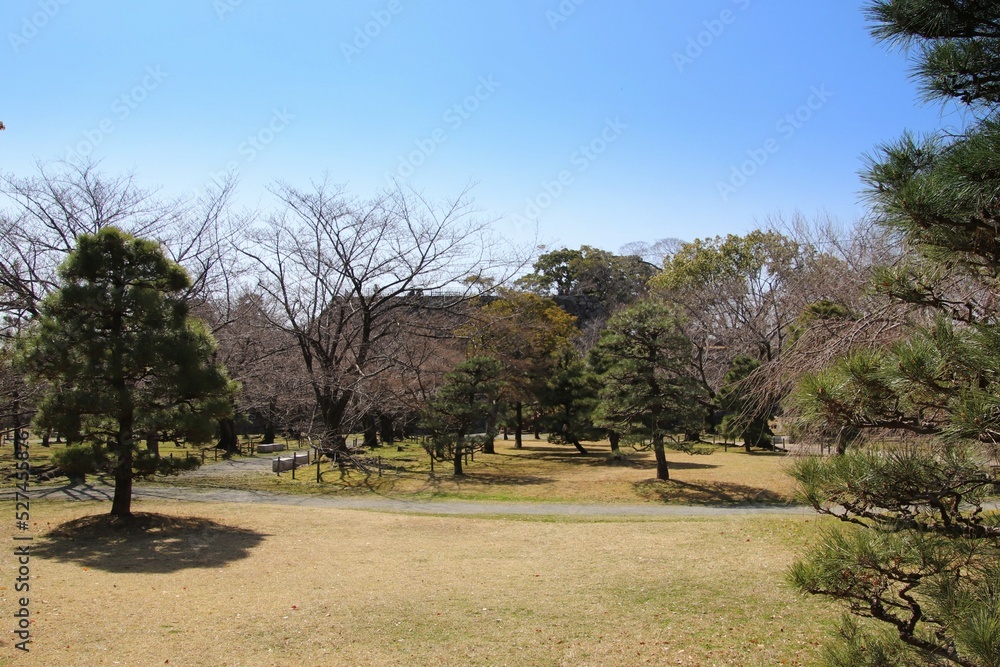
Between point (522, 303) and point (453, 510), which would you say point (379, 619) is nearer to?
point (453, 510)

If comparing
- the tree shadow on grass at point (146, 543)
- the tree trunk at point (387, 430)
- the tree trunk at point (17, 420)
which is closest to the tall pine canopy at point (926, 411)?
the tree shadow on grass at point (146, 543)

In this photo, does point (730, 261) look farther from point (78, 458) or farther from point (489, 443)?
point (78, 458)

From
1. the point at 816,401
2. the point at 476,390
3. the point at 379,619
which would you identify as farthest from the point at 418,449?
the point at 816,401

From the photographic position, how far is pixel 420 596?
682 centimetres

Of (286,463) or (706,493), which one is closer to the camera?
(706,493)

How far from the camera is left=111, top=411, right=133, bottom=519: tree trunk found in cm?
1068

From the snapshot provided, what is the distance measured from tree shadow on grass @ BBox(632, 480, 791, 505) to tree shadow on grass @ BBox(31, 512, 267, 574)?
9.24 meters

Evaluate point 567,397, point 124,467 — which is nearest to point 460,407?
point 567,397

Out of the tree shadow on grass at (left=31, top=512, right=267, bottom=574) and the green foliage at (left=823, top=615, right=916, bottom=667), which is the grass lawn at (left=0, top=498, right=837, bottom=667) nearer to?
the tree shadow on grass at (left=31, top=512, right=267, bottom=574)

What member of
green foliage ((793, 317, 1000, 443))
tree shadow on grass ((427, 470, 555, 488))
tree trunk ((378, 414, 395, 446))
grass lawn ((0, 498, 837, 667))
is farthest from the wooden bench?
green foliage ((793, 317, 1000, 443))

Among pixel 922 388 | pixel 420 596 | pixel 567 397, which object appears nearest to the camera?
pixel 922 388

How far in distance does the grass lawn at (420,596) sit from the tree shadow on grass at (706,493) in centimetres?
391

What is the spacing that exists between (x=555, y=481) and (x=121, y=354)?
11117 millimetres

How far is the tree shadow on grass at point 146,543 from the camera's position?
8.56 m
